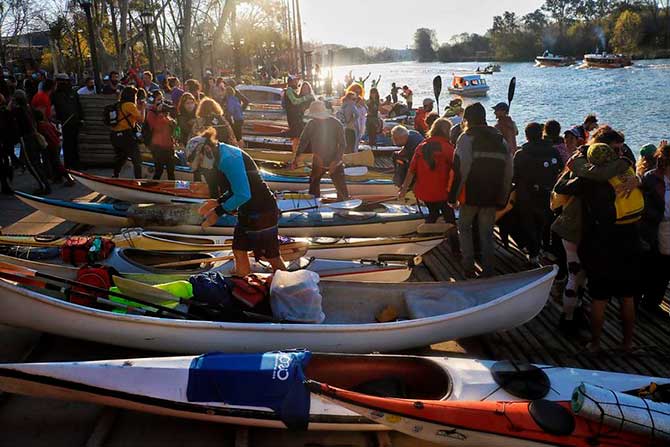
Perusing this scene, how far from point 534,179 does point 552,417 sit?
10.9 ft

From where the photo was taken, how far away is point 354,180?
394 inches

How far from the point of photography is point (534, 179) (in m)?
5.87

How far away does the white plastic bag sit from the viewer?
14.1 feet

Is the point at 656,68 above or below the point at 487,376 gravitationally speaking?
above

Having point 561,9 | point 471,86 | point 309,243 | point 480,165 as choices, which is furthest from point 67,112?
point 561,9

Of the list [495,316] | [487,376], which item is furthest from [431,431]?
[495,316]

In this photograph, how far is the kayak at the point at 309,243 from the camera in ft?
19.5

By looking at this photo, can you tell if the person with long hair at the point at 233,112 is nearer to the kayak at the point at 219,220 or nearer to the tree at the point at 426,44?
the kayak at the point at 219,220

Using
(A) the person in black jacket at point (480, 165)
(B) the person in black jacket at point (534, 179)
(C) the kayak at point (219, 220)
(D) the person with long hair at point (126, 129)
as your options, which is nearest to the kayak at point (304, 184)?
(D) the person with long hair at point (126, 129)

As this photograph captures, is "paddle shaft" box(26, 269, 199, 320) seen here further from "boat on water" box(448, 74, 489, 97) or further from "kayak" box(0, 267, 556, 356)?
"boat on water" box(448, 74, 489, 97)

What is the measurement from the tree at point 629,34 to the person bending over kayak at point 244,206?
88996 millimetres

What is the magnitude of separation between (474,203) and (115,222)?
4.71m

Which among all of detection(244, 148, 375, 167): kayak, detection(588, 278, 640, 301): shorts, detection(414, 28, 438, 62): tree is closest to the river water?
detection(244, 148, 375, 167): kayak

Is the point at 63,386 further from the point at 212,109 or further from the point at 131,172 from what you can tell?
the point at 131,172
